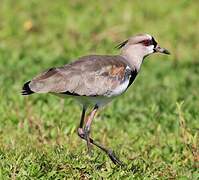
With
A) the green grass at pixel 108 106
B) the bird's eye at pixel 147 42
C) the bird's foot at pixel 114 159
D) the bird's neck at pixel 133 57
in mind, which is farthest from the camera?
the bird's eye at pixel 147 42

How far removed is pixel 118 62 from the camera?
22.2 ft

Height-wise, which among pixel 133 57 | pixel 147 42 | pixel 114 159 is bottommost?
pixel 114 159

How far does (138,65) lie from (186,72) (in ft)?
12.5

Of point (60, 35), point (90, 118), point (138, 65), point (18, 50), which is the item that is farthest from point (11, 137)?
point (60, 35)

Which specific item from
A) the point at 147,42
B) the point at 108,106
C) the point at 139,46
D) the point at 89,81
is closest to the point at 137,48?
the point at 139,46

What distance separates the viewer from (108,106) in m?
8.92

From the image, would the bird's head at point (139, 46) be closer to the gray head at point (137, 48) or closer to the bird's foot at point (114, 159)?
the gray head at point (137, 48)

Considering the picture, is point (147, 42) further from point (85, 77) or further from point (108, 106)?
point (108, 106)

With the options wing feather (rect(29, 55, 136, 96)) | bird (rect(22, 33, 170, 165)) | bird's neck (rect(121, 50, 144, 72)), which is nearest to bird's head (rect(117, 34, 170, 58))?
bird's neck (rect(121, 50, 144, 72))

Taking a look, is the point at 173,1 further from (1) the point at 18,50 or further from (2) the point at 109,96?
(2) the point at 109,96

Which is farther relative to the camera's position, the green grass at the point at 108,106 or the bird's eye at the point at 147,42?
the bird's eye at the point at 147,42

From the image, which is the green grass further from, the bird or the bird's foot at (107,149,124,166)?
the bird

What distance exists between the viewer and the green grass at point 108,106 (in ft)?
20.5

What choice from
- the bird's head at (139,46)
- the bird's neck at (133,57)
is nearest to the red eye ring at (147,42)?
the bird's head at (139,46)
